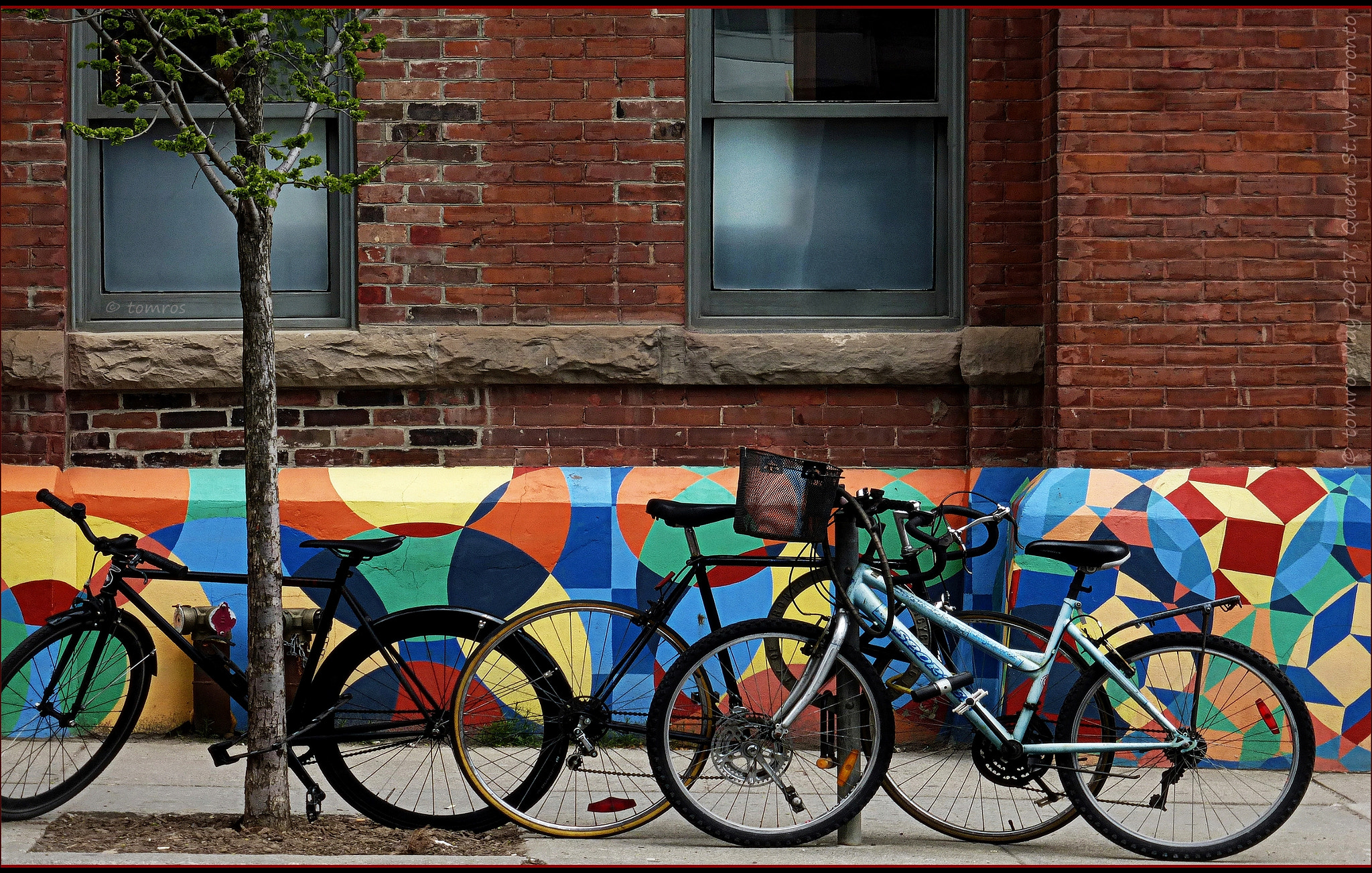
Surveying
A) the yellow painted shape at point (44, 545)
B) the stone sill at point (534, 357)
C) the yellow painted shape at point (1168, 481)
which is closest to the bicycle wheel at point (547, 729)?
the stone sill at point (534, 357)

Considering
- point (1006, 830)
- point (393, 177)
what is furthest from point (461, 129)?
point (1006, 830)

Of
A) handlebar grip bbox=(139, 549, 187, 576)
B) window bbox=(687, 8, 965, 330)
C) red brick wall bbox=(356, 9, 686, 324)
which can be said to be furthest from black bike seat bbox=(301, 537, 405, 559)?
window bbox=(687, 8, 965, 330)

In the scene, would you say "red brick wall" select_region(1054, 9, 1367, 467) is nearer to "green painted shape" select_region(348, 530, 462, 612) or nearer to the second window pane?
the second window pane

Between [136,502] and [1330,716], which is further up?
[136,502]

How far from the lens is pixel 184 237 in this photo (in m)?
5.47

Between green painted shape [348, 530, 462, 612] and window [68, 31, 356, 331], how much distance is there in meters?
1.07

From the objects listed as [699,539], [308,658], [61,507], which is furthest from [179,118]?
[699,539]

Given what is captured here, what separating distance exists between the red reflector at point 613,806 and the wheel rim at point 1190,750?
4.77ft

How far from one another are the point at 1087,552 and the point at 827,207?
2.23 m

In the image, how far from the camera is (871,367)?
17.1ft

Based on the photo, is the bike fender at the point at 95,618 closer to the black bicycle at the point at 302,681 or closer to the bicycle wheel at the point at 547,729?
the black bicycle at the point at 302,681

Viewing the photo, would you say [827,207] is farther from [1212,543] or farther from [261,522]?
[261,522]

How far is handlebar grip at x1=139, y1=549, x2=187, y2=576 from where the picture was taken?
401 centimetres

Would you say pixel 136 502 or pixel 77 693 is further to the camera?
pixel 136 502
